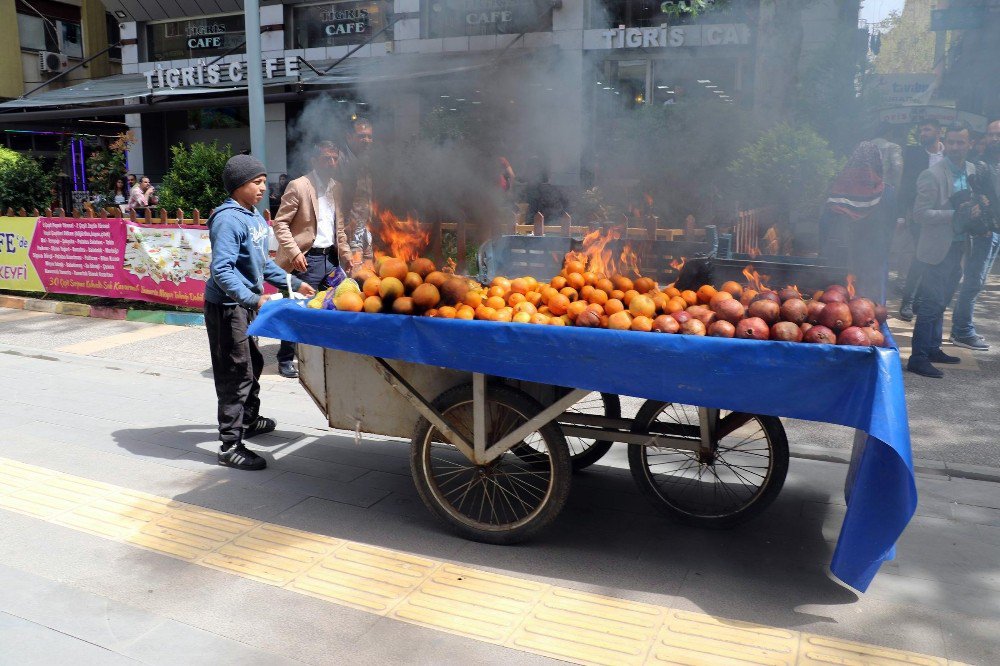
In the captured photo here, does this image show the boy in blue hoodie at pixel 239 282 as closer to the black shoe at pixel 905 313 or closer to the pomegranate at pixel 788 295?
the pomegranate at pixel 788 295

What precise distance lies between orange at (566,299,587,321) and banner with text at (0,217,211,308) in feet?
21.0

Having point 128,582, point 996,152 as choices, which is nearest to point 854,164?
point 996,152

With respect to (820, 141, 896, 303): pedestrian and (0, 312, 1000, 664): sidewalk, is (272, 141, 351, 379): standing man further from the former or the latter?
(820, 141, 896, 303): pedestrian

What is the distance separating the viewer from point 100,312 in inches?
394

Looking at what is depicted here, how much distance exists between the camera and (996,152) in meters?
7.20

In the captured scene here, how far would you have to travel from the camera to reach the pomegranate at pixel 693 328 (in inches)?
127

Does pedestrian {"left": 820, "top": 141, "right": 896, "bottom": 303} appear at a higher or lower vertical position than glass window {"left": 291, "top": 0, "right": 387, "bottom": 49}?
lower

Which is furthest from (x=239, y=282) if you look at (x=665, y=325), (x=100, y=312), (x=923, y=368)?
(x=100, y=312)

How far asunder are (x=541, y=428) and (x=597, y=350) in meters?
0.54

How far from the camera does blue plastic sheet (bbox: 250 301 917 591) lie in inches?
114

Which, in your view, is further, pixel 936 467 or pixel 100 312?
pixel 100 312

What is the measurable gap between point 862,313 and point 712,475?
1.60m

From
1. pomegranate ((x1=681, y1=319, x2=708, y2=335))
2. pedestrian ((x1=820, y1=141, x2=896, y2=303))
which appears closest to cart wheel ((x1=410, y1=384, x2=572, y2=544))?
pomegranate ((x1=681, y1=319, x2=708, y2=335))

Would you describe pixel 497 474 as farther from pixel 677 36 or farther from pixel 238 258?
pixel 677 36
